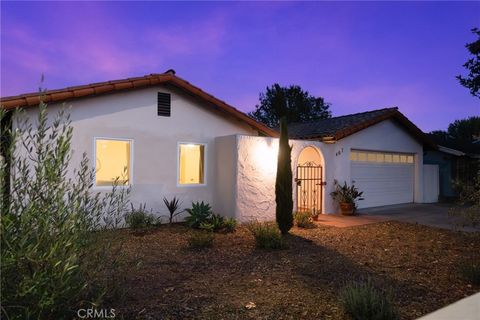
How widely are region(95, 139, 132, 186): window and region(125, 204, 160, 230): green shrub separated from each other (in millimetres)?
808

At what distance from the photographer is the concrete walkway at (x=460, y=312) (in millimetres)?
3396

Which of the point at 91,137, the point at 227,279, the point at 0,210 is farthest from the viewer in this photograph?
the point at 91,137

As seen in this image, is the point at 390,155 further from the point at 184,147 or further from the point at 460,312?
the point at 460,312

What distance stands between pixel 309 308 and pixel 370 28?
10345 millimetres

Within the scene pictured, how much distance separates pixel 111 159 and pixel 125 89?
7.17 ft

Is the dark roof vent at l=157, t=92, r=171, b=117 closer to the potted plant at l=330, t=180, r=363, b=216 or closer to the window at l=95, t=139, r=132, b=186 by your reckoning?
the window at l=95, t=139, r=132, b=186

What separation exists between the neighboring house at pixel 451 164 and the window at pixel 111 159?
15.3 m

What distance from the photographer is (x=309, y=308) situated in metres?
4.07

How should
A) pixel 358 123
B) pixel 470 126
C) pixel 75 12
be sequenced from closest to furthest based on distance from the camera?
pixel 75 12 → pixel 358 123 → pixel 470 126

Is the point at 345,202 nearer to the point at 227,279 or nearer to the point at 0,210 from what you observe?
the point at 227,279

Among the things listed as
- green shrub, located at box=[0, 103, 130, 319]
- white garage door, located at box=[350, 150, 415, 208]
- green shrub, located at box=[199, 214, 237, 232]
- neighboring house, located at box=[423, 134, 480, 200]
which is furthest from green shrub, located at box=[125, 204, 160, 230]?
neighboring house, located at box=[423, 134, 480, 200]

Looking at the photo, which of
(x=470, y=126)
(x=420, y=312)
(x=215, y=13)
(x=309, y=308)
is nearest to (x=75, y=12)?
(x=215, y=13)

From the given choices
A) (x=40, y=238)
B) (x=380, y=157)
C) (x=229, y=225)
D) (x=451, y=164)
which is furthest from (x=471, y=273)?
(x=451, y=164)

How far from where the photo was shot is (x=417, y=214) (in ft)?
40.5
